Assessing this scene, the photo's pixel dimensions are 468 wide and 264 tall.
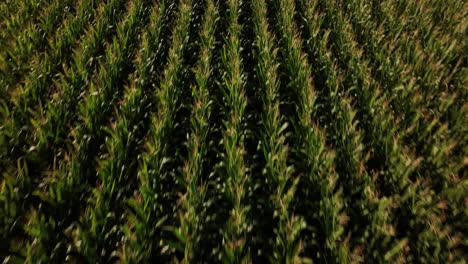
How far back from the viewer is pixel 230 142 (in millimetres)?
2971

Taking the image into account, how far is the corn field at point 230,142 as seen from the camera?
240 centimetres

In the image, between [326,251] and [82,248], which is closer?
[82,248]

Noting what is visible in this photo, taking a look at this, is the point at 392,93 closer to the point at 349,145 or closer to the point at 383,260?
the point at 349,145

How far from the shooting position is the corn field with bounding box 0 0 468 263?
2400 millimetres

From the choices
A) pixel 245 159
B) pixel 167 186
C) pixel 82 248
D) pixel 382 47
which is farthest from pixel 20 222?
pixel 382 47

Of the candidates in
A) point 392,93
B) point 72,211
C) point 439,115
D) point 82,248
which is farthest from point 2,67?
point 439,115

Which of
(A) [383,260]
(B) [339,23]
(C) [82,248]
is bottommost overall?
(B) [339,23]

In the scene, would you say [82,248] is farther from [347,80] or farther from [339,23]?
[339,23]

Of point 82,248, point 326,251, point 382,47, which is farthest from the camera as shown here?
point 382,47

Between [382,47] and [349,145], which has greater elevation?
[349,145]

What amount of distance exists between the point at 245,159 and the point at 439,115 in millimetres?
1471

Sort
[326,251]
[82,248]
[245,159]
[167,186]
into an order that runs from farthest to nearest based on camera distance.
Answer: [245,159], [167,186], [326,251], [82,248]

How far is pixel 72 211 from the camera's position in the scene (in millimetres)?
2643

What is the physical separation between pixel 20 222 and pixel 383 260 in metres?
1.92
